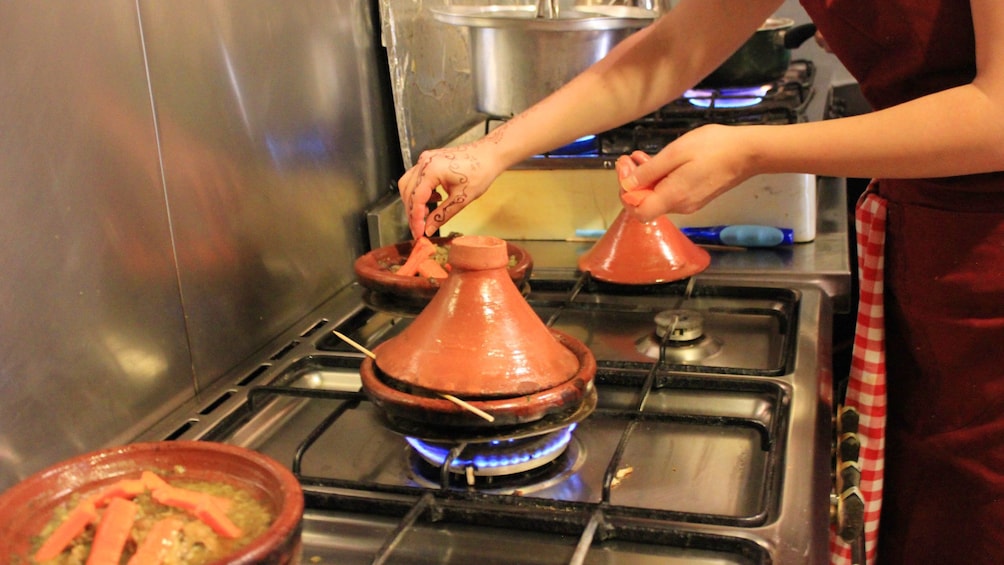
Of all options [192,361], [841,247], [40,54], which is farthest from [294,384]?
[841,247]

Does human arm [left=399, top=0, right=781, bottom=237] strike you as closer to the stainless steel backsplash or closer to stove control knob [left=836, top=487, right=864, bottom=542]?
the stainless steel backsplash

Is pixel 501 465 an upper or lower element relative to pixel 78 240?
lower

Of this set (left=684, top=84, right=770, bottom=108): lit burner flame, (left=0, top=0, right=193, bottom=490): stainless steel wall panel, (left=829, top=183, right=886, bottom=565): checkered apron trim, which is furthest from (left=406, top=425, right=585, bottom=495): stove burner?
(left=684, top=84, right=770, bottom=108): lit burner flame

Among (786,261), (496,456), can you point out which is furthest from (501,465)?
(786,261)

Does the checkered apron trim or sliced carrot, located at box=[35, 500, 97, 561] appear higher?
sliced carrot, located at box=[35, 500, 97, 561]

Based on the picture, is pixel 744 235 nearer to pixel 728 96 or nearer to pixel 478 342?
pixel 728 96

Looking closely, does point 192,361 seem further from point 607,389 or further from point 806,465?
point 806,465

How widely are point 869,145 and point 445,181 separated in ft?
1.39

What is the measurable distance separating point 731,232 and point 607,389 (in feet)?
1.56

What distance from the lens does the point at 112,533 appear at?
54 cm

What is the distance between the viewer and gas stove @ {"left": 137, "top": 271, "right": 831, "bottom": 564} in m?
0.71

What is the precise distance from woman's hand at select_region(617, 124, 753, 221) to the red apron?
24cm

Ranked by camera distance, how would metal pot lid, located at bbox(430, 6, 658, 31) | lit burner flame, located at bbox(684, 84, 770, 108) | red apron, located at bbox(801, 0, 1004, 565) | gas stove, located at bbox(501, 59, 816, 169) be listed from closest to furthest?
red apron, located at bbox(801, 0, 1004, 565) → metal pot lid, located at bbox(430, 6, 658, 31) → gas stove, located at bbox(501, 59, 816, 169) → lit burner flame, located at bbox(684, 84, 770, 108)

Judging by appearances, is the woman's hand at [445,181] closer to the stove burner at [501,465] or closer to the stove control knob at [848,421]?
the stove burner at [501,465]
